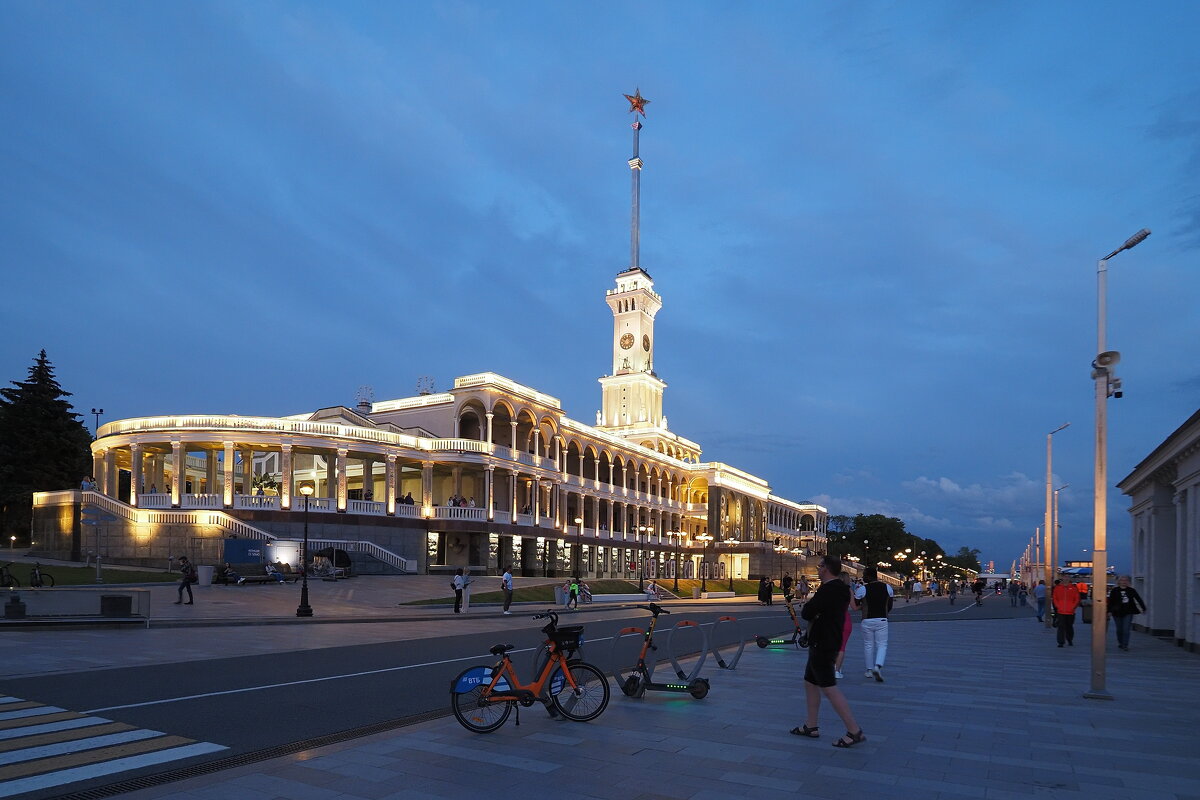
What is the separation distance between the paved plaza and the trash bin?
7.17m

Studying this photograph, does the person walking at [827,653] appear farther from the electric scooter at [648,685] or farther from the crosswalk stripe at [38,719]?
the crosswalk stripe at [38,719]

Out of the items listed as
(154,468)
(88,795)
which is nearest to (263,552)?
(154,468)

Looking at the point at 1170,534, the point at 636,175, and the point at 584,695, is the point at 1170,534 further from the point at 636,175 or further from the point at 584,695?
the point at 636,175

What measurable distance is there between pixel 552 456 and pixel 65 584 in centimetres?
4329

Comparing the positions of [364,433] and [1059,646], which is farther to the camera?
[364,433]

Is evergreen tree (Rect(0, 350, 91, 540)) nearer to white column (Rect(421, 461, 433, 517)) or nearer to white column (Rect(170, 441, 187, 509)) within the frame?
white column (Rect(170, 441, 187, 509))

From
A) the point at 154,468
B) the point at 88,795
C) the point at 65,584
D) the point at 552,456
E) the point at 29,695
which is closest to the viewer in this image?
the point at 88,795

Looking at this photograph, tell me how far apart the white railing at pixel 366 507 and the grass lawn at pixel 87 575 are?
Result: 12.4 meters

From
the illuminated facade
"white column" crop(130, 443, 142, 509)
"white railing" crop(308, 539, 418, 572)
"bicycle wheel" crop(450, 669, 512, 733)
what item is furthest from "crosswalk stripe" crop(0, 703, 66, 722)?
"white column" crop(130, 443, 142, 509)

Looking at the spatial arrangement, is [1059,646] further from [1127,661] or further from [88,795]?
[88,795]

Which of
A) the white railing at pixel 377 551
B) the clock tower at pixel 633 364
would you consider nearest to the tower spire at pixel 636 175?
the clock tower at pixel 633 364

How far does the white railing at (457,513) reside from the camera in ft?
177

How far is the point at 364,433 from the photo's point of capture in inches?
2031

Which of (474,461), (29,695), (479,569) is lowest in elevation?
(479,569)
